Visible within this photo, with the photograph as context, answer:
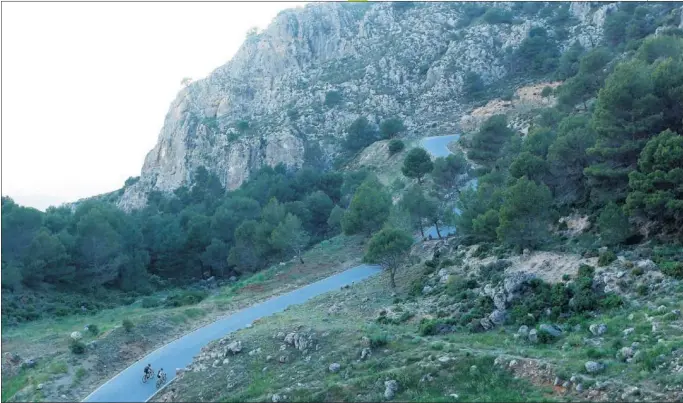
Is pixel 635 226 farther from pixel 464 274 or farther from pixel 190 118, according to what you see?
pixel 190 118

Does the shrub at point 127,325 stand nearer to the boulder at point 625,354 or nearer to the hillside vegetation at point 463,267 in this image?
the hillside vegetation at point 463,267

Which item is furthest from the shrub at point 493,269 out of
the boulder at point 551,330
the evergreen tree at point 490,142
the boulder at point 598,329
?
the evergreen tree at point 490,142

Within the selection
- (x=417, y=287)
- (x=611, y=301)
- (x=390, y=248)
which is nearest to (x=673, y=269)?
(x=611, y=301)

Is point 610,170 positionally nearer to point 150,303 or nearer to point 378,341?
point 378,341

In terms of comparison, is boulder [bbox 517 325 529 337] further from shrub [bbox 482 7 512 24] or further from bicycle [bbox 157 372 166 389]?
shrub [bbox 482 7 512 24]

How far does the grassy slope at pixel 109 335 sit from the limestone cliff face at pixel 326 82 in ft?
133

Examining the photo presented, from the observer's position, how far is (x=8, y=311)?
105ft

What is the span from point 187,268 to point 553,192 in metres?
31.0

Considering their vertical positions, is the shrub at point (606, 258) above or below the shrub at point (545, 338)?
above

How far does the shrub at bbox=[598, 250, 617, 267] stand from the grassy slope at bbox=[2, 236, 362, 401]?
18979 millimetres

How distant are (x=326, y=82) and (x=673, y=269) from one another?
72321 millimetres

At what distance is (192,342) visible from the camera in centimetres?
2648

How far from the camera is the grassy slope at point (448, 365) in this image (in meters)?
16.6

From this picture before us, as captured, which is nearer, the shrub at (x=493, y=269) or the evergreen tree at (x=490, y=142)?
the shrub at (x=493, y=269)
